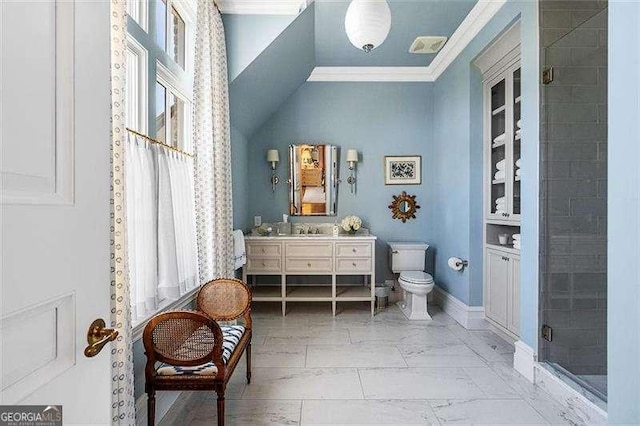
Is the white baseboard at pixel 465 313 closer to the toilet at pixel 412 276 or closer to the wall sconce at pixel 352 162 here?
the toilet at pixel 412 276

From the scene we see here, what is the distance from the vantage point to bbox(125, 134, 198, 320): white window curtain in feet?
5.53

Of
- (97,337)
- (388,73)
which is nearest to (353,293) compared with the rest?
(388,73)

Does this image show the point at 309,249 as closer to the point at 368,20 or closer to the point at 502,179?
the point at 502,179

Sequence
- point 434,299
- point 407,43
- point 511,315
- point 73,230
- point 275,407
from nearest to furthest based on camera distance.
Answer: point 73,230 < point 275,407 < point 511,315 < point 407,43 < point 434,299

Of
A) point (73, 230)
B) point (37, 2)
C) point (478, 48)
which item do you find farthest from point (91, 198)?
point (478, 48)

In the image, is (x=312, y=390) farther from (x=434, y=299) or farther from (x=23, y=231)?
(x=434, y=299)

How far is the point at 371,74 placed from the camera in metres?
4.47

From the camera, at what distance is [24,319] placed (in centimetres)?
56

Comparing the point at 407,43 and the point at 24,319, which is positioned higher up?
the point at 407,43

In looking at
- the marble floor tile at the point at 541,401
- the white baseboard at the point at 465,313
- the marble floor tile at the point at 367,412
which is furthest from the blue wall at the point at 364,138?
the marble floor tile at the point at 367,412

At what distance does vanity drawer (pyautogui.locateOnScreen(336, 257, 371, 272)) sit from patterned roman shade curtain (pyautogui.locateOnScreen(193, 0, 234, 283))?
5.06 feet

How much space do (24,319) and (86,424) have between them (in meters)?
0.30

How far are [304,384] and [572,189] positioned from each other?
2.24 metres

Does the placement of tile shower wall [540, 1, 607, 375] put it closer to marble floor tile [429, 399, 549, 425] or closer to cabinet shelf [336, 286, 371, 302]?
marble floor tile [429, 399, 549, 425]
